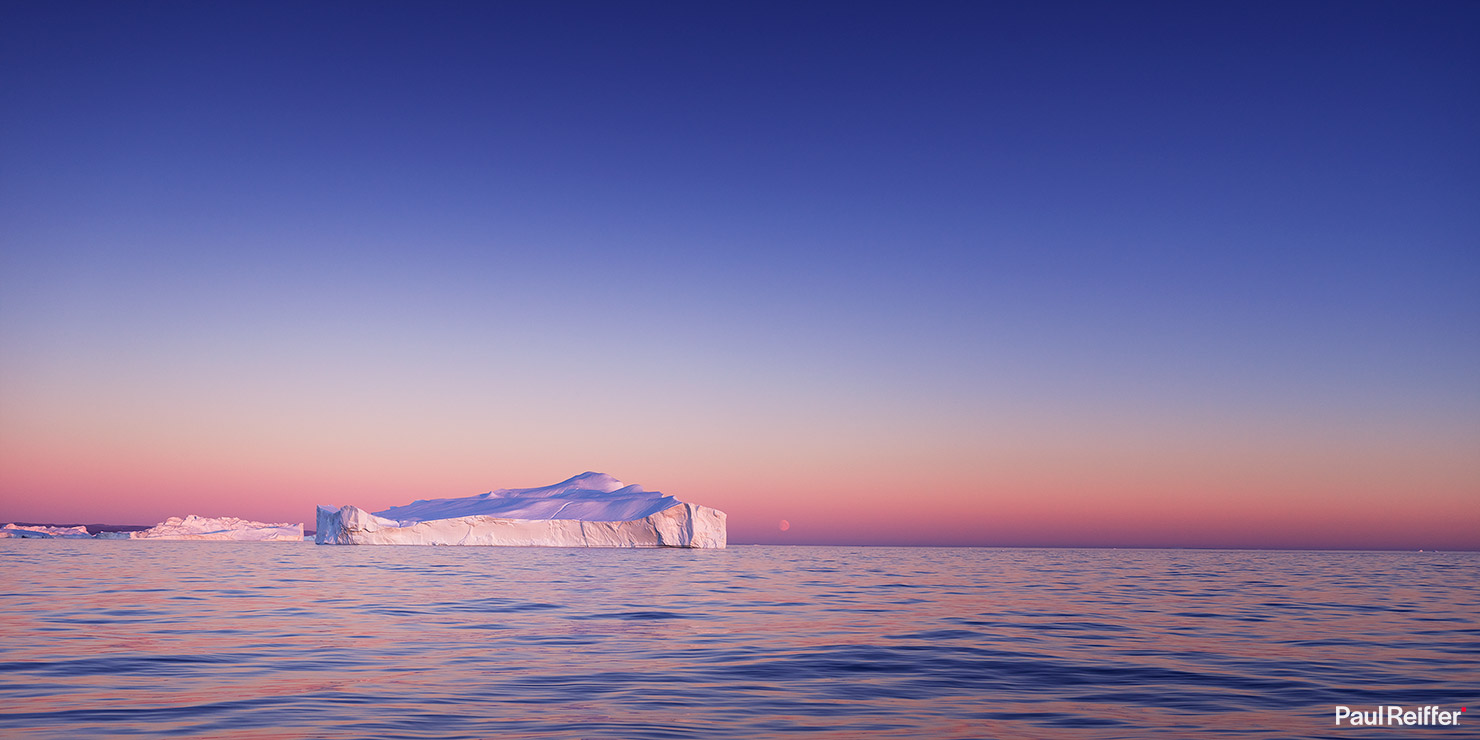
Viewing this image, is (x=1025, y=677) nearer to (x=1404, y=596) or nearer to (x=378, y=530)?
(x=1404, y=596)

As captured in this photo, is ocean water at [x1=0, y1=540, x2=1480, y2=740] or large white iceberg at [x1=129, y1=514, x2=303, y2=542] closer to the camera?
ocean water at [x1=0, y1=540, x2=1480, y2=740]

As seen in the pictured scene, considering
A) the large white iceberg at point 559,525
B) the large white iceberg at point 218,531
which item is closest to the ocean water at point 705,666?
the large white iceberg at point 559,525

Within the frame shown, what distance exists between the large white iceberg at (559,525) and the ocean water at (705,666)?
41793 millimetres

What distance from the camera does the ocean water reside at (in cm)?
646

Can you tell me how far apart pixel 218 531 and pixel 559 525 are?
3769 centimetres

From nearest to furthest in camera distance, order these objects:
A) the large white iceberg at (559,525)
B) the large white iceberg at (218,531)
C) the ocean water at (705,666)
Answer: the ocean water at (705,666) → the large white iceberg at (559,525) → the large white iceberg at (218,531)

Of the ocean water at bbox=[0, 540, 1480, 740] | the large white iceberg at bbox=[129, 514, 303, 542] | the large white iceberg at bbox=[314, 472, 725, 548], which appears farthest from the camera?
the large white iceberg at bbox=[129, 514, 303, 542]

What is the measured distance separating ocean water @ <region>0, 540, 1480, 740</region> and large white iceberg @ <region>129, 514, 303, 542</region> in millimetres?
68827

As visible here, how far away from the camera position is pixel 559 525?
62.9 m

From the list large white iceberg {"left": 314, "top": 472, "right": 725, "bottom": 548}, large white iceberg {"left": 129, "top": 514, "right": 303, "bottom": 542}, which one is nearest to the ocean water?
large white iceberg {"left": 314, "top": 472, "right": 725, "bottom": 548}

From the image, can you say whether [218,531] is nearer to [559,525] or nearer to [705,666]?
[559,525]

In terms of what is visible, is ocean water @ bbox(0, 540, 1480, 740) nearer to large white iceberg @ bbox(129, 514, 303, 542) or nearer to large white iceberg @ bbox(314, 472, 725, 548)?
large white iceberg @ bbox(314, 472, 725, 548)

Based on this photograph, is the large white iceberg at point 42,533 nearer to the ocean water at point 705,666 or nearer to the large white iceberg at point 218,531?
the large white iceberg at point 218,531

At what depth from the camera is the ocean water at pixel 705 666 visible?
646 cm
